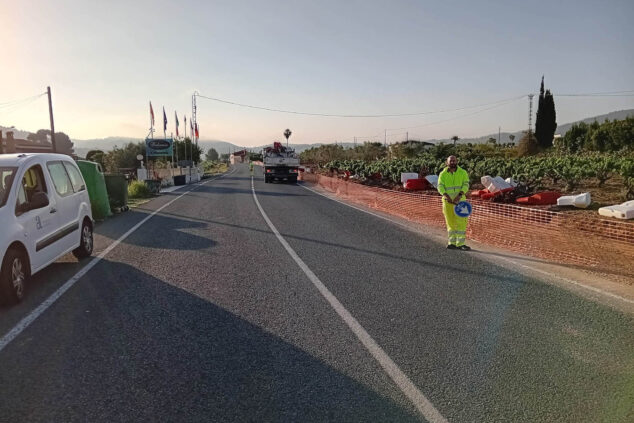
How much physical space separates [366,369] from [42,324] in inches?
134

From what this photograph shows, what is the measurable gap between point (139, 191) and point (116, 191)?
8255mm

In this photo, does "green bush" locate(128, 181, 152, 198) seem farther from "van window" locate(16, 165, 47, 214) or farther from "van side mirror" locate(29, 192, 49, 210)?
"van side mirror" locate(29, 192, 49, 210)

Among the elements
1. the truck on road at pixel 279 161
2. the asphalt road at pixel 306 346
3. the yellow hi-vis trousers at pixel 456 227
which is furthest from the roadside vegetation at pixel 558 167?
the asphalt road at pixel 306 346

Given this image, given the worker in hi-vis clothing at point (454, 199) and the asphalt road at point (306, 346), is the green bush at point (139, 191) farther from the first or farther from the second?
the worker in hi-vis clothing at point (454, 199)

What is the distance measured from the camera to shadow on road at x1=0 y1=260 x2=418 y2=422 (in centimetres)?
313

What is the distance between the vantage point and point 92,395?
11.0 feet

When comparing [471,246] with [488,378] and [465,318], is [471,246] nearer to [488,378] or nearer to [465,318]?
[465,318]

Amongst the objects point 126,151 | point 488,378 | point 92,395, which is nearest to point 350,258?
point 488,378

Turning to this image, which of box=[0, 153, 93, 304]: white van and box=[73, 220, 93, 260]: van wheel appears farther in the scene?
box=[73, 220, 93, 260]: van wheel

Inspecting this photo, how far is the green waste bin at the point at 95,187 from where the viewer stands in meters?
13.2

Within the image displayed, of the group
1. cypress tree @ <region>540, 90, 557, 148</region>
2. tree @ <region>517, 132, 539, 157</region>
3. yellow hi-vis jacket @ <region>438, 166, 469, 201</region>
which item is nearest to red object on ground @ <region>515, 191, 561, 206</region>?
yellow hi-vis jacket @ <region>438, 166, 469, 201</region>

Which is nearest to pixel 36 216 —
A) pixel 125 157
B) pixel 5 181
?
pixel 5 181

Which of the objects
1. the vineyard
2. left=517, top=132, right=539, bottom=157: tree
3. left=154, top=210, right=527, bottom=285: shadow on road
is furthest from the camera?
left=517, top=132, right=539, bottom=157: tree

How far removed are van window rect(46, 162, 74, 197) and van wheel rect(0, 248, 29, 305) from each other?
1.82 m
